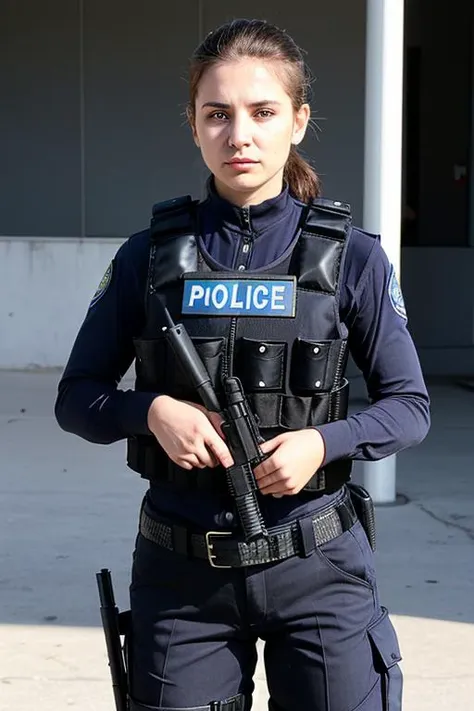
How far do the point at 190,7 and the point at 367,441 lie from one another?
7803 millimetres

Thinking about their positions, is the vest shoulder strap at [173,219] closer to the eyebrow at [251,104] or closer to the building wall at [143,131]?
the eyebrow at [251,104]

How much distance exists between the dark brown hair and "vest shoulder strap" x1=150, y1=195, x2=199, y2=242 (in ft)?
0.49

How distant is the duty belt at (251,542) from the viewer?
1.94m

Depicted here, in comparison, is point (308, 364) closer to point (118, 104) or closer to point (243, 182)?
point (243, 182)

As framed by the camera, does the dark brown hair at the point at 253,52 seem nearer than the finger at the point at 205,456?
No

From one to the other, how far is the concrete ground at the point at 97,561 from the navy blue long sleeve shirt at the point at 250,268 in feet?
5.34

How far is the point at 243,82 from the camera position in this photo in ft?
6.48

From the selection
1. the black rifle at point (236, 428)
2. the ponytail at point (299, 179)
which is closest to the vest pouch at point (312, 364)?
the black rifle at point (236, 428)

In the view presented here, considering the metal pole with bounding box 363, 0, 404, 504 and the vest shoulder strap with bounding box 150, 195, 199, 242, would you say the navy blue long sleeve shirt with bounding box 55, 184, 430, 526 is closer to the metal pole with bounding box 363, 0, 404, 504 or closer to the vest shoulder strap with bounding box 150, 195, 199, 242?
the vest shoulder strap with bounding box 150, 195, 199, 242

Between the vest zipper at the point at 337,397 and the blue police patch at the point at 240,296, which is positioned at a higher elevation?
the blue police patch at the point at 240,296

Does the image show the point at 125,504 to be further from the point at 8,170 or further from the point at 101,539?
the point at 8,170

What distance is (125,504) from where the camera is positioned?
550 cm

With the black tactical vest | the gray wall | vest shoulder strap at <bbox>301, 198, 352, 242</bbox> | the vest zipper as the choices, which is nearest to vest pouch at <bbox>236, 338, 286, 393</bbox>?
the black tactical vest

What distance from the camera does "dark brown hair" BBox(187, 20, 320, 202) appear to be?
1.99 metres
